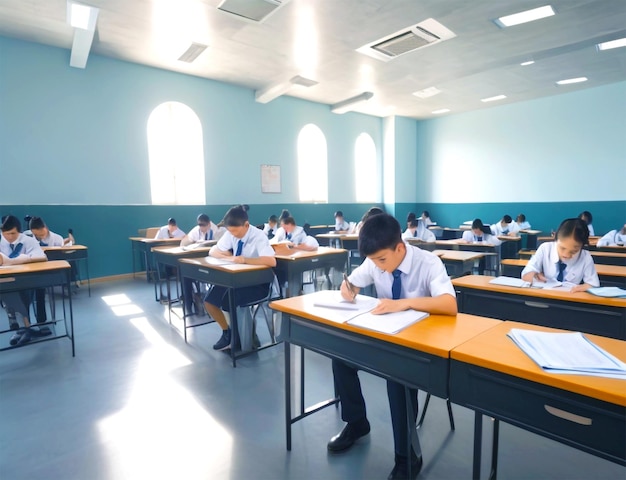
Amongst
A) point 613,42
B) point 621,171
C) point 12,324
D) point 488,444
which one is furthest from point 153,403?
point 621,171

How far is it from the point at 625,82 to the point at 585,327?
8.49 metres

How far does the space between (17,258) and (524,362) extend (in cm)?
394

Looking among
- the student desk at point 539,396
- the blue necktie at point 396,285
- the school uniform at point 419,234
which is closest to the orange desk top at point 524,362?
the student desk at point 539,396

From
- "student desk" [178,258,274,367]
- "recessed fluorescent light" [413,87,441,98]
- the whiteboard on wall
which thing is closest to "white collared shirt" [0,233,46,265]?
"student desk" [178,258,274,367]

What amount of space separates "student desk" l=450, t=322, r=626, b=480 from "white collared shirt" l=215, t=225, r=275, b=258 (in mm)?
2207

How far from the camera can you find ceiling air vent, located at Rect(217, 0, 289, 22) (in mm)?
4211

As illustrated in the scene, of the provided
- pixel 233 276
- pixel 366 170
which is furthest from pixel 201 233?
pixel 366 170

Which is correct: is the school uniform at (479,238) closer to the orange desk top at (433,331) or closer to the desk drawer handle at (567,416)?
the orange desk top at (433,331)

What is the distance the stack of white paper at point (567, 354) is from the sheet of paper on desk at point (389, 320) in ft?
1.11

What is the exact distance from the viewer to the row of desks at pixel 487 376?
0.87 metres

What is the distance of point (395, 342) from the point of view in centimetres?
126

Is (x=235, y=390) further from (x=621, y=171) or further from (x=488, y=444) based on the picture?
(x=621, y=171)

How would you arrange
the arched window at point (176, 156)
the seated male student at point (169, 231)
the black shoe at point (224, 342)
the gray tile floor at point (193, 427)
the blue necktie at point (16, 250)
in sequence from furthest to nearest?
the arched window at point (176, 156), the seated male student at point (169, 231), the blue necktie at point (16, 250), the black shoe at point (224, 342), the gray tile floor at point (193, 427)

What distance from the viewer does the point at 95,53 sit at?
586 centimetres
